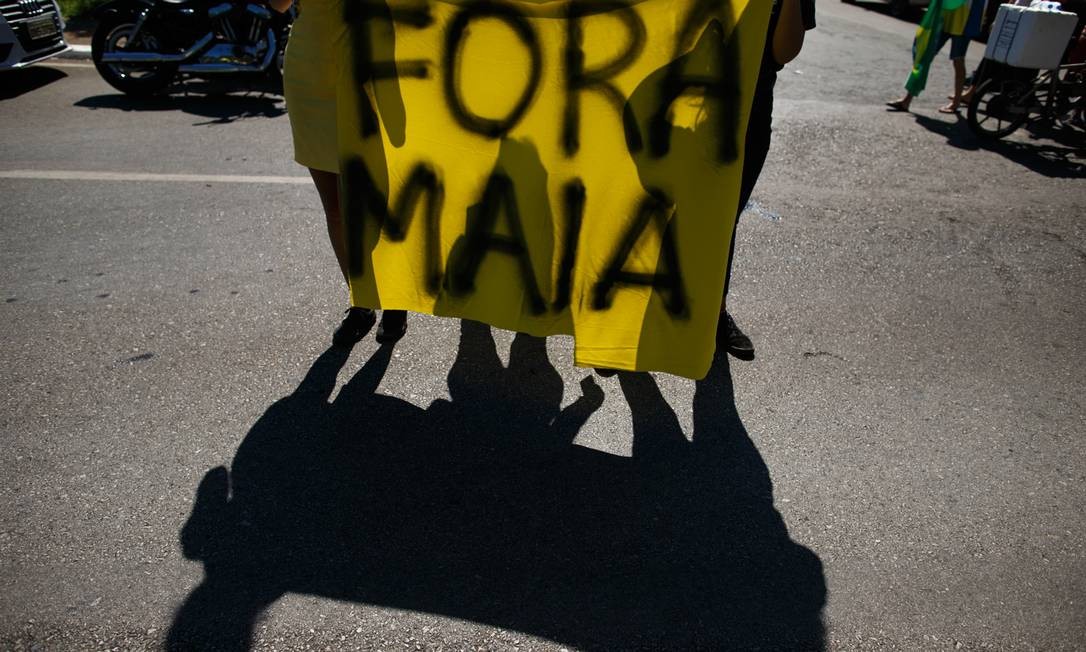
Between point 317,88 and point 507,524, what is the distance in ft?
5.70

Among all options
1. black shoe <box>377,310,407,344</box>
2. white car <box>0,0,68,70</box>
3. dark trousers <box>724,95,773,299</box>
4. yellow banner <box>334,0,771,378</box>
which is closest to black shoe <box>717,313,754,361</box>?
dark trousers <box>724,95,773,299</box>

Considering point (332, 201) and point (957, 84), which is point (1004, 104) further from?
point (332, 201)

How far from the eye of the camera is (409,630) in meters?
2.19

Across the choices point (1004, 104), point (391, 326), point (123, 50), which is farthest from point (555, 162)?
point (123, 50)

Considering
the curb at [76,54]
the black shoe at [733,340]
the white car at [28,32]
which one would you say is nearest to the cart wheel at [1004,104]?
the black shoe at [733,340]

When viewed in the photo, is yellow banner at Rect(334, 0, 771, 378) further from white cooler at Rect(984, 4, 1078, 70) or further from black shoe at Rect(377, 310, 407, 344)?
white cooler at Rect(984, 4, 1078, 70)

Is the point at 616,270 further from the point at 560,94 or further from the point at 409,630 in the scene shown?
the point at 409,630

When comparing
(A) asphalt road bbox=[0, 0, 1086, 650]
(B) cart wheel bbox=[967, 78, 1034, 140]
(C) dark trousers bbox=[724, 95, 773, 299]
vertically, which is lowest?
(A) asphalt road bbox=[0, 0, 1086, 650]

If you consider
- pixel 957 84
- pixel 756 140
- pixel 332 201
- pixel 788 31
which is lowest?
pixel 957 84

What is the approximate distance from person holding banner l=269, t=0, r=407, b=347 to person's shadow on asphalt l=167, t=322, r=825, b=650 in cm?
72

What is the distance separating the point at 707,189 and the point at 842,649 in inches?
58.0

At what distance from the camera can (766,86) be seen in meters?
2.89

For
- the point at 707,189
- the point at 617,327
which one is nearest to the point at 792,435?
the point at 617,327

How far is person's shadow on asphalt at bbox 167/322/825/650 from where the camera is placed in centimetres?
225
